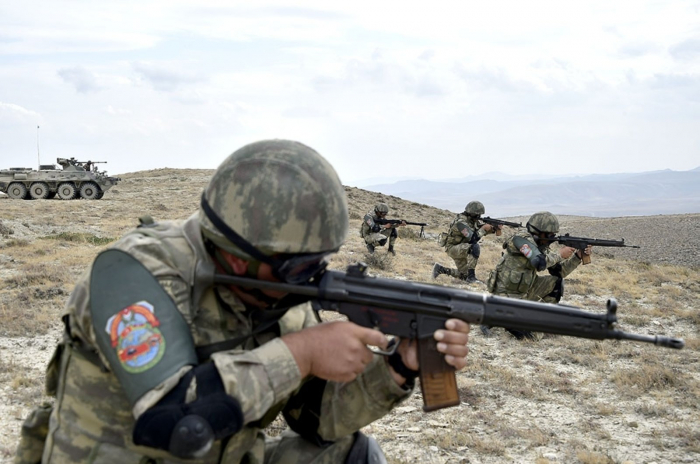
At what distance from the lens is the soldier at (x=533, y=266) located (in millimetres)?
9617

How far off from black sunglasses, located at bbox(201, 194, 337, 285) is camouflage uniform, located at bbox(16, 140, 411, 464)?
0.06 metres

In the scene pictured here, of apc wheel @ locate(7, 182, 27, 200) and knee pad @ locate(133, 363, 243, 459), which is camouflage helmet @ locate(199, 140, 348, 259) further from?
apc wheel @ locate(7, 182, 27, 200)

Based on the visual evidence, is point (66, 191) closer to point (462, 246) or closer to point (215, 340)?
point (462, 246)

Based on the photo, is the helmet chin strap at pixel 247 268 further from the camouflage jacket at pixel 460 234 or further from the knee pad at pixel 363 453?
the camouflage jacket at pixel 460 234

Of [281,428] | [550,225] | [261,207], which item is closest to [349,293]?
[261,207]

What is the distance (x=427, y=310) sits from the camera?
2703mm

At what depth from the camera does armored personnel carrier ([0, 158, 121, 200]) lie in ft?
103

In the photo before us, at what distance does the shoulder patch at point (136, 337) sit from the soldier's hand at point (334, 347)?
0.49 metres

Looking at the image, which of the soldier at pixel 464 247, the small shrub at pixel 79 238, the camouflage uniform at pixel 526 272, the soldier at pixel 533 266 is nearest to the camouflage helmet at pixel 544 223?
the soldier at pixel 533 266

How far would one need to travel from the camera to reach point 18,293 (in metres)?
9.59

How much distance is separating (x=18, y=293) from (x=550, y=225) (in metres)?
8.43

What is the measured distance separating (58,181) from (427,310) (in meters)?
32.9

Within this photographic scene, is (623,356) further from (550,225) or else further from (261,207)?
(261,207)

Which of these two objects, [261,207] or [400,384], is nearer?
[261,207]
